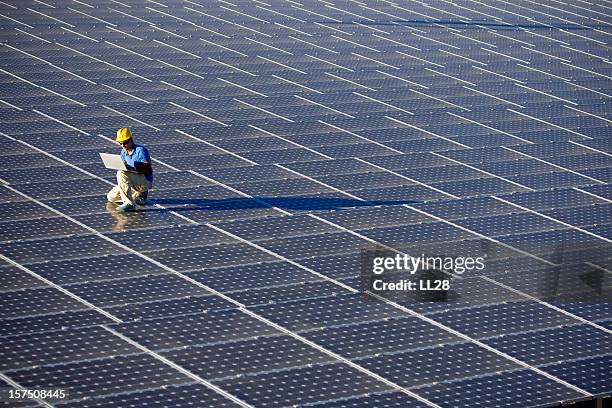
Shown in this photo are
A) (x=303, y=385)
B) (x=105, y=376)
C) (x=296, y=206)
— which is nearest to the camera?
(x=105, y=376)

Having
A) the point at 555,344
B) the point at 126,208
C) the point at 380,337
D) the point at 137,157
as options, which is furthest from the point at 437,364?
the point at 137,157

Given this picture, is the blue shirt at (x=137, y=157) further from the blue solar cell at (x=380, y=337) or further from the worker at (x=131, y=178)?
the blue solar cell at (x=380, y=337)

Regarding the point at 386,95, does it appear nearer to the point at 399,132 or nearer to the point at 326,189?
the point at 399,132

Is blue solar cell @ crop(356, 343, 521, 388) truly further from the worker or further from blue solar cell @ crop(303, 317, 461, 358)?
the worker

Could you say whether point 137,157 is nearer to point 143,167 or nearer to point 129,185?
point 143,167

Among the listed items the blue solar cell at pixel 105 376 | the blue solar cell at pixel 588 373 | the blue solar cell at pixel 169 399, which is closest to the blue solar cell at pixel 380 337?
the blue solar cell at pixel 588 373

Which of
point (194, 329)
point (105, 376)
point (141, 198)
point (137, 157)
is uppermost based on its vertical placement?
point (137, 157)

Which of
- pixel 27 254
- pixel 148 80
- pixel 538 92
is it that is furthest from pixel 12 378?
pixel 538 92

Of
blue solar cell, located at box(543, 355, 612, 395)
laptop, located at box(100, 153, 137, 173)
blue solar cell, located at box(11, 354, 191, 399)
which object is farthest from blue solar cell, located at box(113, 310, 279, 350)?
laptop, located at box(100, 153, 137, 173)
